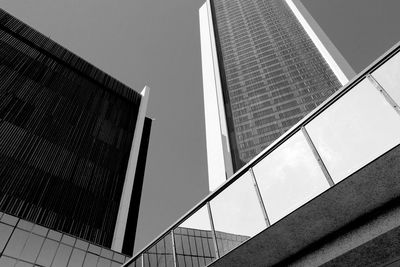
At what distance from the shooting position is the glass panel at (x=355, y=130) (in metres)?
5.40

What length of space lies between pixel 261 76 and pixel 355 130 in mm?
90133

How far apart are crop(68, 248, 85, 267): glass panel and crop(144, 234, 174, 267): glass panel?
51.7 ft

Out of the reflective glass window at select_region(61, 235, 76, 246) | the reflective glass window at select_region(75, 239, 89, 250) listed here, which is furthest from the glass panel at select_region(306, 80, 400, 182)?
the reflective glass window at select_region(75, 239, 89, 250)

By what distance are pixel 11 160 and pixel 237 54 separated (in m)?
82.6

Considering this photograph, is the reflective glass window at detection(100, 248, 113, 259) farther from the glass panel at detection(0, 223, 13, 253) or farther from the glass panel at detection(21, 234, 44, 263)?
the glass panel at detection(0, 223, 13, 253)

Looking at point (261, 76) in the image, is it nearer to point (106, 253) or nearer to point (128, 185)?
point (128, 185)

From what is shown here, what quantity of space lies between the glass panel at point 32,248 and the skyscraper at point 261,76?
42.1 meters

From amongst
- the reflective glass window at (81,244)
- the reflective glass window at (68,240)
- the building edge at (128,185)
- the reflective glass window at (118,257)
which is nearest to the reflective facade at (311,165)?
the reflective glass window at (68,240)

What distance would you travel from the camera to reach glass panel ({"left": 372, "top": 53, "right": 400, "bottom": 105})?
5609 millimetres

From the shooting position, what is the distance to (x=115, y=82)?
146 feet

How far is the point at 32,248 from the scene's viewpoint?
70.4 ft

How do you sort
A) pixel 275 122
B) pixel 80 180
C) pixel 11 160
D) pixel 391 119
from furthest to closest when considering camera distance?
pixel 275 122 → pixel 80 180 → pixel 11 160 → pixel 391 119

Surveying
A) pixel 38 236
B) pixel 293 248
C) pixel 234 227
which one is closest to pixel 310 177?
pixel 293 248

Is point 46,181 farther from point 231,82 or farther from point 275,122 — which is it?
point 231,82
